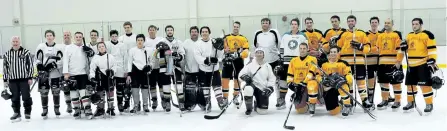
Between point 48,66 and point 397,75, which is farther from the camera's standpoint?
point 48,66

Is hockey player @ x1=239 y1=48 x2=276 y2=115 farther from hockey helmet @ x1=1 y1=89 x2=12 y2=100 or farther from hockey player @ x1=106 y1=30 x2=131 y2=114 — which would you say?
hockey helmet @ x1=1 y1=89 x2=12 y2=100

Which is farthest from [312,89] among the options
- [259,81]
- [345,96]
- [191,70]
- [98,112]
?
[98,112]

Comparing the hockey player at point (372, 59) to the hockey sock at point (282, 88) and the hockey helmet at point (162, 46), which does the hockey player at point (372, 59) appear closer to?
the hockey sock at point (282, 88)

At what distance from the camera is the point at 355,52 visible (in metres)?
4.84

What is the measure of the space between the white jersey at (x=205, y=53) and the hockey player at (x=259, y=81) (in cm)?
45

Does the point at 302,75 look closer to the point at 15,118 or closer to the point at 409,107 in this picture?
the point at 409,107

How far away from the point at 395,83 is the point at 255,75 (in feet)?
5.02

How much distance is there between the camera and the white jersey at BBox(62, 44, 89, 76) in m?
4.57

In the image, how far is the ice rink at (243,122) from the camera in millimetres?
4031

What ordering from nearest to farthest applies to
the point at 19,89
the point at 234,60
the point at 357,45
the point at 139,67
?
the point at 357,45 < the point at 19,89 < the point at 139,67 < the point at 234,60

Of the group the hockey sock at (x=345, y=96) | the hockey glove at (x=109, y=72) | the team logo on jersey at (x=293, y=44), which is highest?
the team logo on jersey at (x=293, y=44)

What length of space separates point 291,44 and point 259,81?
0.61 metres

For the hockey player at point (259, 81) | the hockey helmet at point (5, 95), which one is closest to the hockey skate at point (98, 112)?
the hockey helmet at point (5, 95)

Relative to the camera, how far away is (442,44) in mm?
9414
